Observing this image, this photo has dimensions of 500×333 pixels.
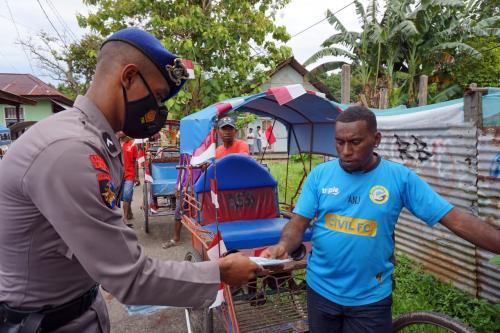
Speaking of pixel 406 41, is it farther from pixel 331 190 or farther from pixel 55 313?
pixel 55 313

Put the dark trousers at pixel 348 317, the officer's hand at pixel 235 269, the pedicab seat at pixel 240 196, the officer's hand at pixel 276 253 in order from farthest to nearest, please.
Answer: the pedicab seat at pixel 240 196 < the officer's hand at pixel 276 253 < the dark trousers at pixel 348 317 < the officer's hand at pixel 235 269

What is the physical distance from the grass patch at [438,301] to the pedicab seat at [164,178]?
4625 millimetres

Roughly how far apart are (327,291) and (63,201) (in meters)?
1.51

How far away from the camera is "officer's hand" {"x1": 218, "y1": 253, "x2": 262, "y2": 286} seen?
1.42 m

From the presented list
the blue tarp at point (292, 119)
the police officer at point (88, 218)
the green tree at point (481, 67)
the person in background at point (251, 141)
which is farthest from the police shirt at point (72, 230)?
the person in background at point (251, 141)

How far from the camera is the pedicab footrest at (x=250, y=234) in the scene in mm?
3721

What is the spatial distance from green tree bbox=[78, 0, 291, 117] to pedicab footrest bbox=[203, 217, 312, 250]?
5.86m

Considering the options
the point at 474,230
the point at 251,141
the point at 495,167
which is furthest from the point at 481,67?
the point at 474,230

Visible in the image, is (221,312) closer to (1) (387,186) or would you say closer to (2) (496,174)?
(1) (387,186)

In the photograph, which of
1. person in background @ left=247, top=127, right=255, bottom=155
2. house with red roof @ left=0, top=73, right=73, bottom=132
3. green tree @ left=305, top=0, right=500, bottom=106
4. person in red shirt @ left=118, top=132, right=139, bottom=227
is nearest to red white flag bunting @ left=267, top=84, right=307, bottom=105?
person in red shirt @ left=118, top=132, right=139, bottom=227

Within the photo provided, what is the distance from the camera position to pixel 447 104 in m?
4.28

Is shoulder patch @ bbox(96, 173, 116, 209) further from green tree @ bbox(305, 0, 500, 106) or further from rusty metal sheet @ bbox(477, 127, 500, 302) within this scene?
green tree @ bbox(305, 0, 500, 106)

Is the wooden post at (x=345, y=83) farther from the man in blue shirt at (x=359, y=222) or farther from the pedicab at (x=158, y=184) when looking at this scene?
the man in blue shirt at (x=359, y=222)

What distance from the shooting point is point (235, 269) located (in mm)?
1443
